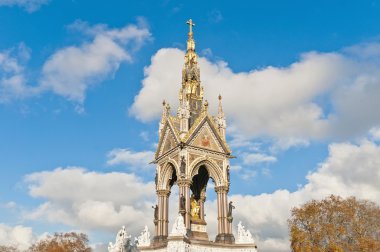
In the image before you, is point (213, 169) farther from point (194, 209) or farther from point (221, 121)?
point (221, 121)

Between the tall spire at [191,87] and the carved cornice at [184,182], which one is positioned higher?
the tall spire at [191,87]

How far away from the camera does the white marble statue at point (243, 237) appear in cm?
2605

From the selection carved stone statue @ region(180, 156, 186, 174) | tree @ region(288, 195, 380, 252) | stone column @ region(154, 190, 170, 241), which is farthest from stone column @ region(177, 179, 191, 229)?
tree @ region(288, 195, 380, 252)

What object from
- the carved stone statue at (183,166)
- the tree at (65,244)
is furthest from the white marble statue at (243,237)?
the tree at (65,244)

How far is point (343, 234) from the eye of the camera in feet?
119

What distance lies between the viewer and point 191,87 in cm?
3053

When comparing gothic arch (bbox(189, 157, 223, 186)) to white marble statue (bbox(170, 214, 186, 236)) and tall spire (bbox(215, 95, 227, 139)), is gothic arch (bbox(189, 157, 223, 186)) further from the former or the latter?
white marble statue (bbox(170, 214, 186, 236))

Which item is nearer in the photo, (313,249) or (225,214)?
(225,214)

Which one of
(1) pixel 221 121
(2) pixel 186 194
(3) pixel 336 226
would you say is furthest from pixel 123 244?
(3) pixel 336 226

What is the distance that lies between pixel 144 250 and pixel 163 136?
7499 mm

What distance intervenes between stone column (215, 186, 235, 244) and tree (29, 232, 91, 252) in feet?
102

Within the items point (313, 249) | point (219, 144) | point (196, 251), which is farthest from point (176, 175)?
point (313, 249)

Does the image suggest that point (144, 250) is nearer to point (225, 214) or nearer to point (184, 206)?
point (184, 206)

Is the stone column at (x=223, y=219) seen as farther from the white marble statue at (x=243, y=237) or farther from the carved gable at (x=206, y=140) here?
the carved gable at (x=206, y=140)
